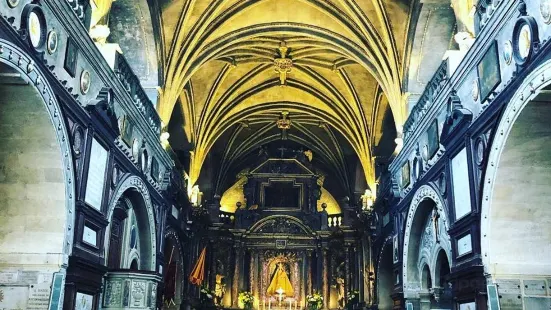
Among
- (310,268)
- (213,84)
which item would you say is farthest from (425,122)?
(310,268)

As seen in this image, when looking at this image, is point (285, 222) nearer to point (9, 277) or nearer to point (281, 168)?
point (281, 168)

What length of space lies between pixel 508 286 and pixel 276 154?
2134 centimetres

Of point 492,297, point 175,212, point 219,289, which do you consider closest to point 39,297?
point 492,297

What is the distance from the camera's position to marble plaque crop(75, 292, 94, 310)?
404 inches

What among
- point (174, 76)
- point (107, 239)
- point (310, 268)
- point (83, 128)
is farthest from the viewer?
point (310, 268)

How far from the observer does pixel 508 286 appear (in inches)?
376

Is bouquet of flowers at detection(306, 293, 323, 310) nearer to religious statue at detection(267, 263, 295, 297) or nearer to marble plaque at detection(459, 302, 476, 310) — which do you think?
religious statue at detection(267, 263, 295, 297)

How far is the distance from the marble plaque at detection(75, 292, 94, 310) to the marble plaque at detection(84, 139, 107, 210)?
5.44 ft

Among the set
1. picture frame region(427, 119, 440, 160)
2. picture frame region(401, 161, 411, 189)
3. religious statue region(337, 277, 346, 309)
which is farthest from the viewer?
religious statue region(337, 277, 346, 309)

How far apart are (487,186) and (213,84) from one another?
15331 mm

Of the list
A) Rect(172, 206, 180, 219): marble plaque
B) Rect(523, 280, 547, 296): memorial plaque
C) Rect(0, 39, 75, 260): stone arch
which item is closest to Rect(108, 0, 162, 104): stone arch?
Rect(172, 206, 180, 219): marble plaque

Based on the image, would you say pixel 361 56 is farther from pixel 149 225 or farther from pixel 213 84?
pixel 149 225

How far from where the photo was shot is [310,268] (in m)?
28.2

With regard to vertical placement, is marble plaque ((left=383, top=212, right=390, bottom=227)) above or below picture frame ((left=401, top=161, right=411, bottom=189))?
below
